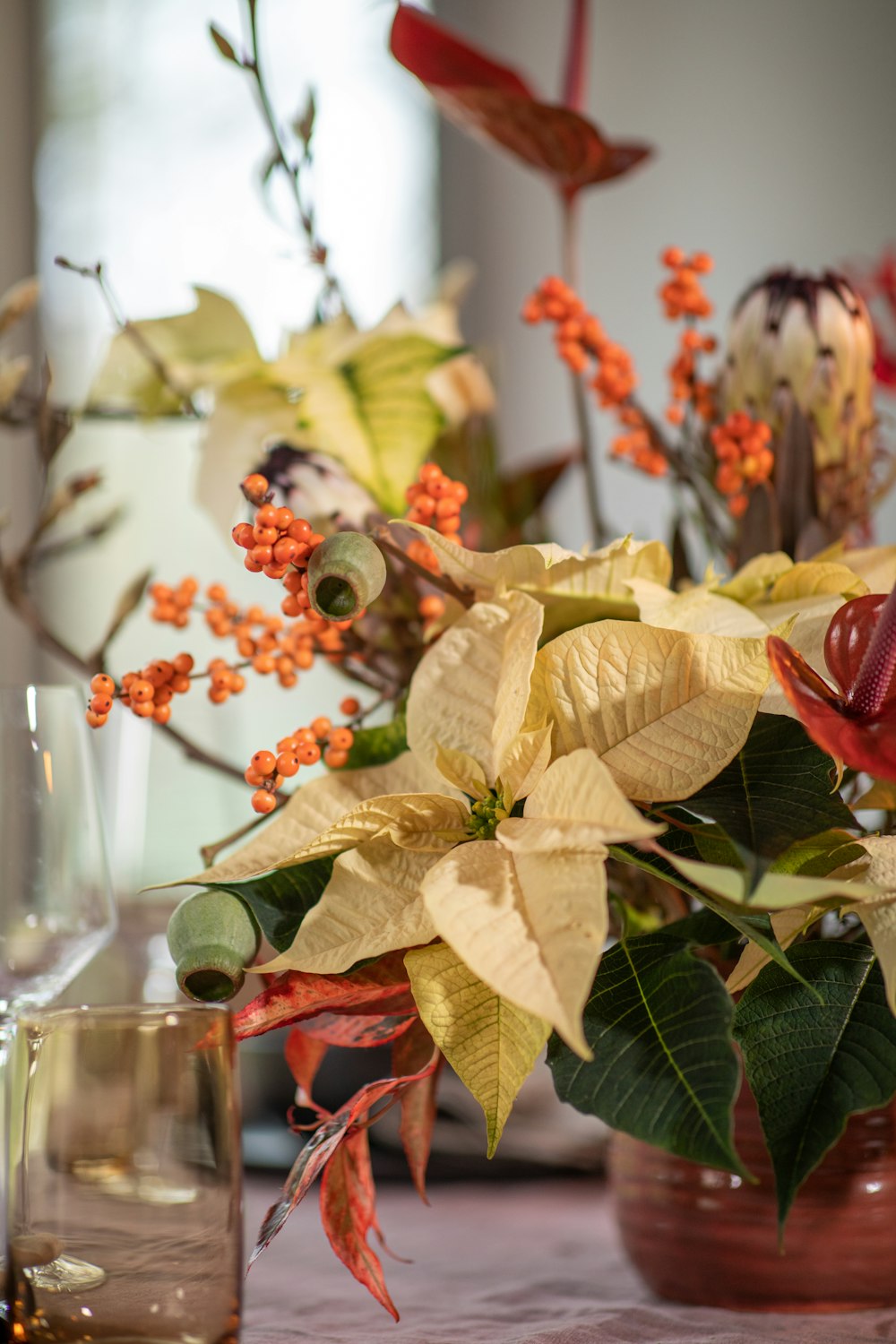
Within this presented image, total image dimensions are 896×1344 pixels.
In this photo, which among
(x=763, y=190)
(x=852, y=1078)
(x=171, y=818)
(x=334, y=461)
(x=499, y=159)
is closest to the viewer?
(x=852, y=1078)

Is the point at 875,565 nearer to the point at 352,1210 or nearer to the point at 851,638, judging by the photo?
the point at 851,638

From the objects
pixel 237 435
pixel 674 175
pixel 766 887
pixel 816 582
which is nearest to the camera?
pixel 766 887

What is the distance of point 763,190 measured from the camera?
83 cm

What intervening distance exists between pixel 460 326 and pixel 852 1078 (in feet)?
2.73

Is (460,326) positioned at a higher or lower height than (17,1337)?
higher

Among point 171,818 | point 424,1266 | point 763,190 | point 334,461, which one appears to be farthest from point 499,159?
point 424,1266

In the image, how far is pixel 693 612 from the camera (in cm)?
31

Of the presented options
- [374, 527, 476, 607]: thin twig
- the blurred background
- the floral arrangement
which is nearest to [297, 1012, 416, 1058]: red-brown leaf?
the floral arrangement

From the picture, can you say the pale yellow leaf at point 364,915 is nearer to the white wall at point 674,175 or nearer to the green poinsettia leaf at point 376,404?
the green poinsettia leaf at point 376,404

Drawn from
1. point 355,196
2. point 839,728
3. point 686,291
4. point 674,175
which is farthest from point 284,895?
point 355,196

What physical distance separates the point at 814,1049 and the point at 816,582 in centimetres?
12

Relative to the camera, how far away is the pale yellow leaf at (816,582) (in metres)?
0.32

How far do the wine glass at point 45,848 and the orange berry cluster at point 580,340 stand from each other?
0.19m

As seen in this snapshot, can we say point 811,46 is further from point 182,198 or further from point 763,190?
point 182,198
